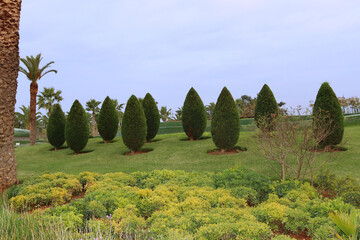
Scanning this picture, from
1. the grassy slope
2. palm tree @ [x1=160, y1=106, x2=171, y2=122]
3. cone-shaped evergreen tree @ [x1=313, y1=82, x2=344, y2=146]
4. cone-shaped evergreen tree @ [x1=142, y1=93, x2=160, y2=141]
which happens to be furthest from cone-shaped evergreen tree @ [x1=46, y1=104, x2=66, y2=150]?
palm tree @ [x1=160, y1=106, x2=171, y2=122]

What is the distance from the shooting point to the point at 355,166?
36.0ft

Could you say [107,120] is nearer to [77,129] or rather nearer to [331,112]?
[77,129]

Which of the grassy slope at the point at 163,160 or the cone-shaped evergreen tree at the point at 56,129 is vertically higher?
the cone-shaped evergreen tree at the point at 56,129

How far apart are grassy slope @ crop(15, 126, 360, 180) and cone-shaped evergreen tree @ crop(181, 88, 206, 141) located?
2.97ft

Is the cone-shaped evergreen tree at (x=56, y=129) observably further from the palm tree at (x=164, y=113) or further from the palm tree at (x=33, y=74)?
the palm tree at (x=164, y=113)

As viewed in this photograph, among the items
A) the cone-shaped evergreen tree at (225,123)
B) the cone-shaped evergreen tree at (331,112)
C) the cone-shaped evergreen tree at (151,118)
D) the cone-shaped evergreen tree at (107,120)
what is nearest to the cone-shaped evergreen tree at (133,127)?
the cone-shaped evergreen tree at (151,118)

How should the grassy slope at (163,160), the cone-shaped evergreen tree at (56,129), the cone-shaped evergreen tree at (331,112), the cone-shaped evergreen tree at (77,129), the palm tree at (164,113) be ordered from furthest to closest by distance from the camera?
the palm tree at (164,113) < the cone-shaped evergreen tree at (56,129) < the cone-shaped evergreen tree at (77,129) < the cone-shaped evergreen tree at (331,112) < the grassy slope at (163,160)

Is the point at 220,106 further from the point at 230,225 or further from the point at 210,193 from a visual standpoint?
the point at 230,225

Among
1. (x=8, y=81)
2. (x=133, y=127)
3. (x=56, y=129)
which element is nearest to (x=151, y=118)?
(x=133, y=127)

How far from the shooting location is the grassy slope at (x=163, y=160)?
39.1 feet

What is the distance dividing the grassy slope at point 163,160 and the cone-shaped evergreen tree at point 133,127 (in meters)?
0.95

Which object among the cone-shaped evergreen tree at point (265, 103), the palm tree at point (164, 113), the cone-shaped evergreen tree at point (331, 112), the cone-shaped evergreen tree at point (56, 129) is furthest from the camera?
the palm tree at point (164, 113)

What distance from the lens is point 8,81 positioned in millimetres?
8297

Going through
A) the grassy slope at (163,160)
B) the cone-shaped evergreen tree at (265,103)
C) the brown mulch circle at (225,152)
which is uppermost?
the cone-shaped evergreen tree at (265,103)
